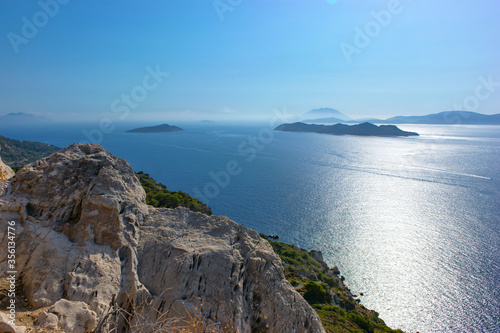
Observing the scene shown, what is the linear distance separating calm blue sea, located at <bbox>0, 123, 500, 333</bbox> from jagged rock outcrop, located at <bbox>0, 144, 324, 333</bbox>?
3343cm

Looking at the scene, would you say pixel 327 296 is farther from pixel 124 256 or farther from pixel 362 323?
pixel 124 256

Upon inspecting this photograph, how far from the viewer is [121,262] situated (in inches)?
298

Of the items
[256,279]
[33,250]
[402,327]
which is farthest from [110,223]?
[402,327]

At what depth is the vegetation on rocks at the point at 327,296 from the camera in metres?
23.1

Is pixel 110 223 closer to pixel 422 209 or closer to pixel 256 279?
pixel 256 279

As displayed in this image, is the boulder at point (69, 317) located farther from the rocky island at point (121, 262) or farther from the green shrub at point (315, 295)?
the green shrub at point (315, 295)

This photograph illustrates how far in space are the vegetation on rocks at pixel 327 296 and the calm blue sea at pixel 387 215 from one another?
15.5 ft

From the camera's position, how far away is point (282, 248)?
44.4m

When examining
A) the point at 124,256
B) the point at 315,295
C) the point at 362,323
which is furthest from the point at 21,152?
the point at 124,256

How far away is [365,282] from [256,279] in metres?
38.5

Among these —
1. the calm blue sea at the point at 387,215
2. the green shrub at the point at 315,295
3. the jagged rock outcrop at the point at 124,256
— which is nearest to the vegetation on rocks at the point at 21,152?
the calm blue sea at the point at 387,215

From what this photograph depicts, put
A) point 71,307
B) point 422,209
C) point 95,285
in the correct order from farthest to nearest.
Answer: point 422,209 < point 95,285 < point 71,307

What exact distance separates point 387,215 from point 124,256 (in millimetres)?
63946

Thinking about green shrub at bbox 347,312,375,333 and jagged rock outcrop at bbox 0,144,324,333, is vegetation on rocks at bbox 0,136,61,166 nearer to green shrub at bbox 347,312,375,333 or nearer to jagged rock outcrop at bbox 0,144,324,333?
jagged rock outcrop at bbox 0,144,324,333
